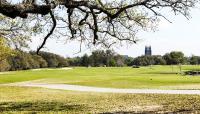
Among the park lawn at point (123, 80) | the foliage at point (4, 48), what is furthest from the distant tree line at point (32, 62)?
the foliage at point (4, 48)

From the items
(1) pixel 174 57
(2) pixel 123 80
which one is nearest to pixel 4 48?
(2) pixel 123 80

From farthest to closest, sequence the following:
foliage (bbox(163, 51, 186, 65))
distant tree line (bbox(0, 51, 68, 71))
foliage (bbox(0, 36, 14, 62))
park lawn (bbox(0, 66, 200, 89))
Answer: foliage (bbox(163, 51, 186, 65)), distant tree line (bbox(0, 51, 68, 71)), park lawn (bbox(0, 66, 200, 89)), foliage (bbox(0, 36, 14, 62))

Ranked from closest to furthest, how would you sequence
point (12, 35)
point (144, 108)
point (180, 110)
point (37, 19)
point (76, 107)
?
1. point (180, 110)
2. point (144, 108)
3. point (76, 107)
4. point (37, 19)
5. point (12, 35)

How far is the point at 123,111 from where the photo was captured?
76.5 ft

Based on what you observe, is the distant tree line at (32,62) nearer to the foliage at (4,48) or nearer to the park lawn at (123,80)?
the park lawn at (123,80)

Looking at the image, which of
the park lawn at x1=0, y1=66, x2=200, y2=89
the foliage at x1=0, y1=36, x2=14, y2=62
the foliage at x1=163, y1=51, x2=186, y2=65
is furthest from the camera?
the foliage at x1=163, y1=51, x2=186, y2=65

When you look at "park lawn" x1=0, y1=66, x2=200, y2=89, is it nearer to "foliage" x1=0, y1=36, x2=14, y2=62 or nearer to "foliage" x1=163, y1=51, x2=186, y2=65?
"foliage" x1=0, y1=36, x2=14, y2=62

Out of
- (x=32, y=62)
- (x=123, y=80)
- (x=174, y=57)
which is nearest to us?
(x=123, y=80)

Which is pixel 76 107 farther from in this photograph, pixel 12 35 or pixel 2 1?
pixel 12 35

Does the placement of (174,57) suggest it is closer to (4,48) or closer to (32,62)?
(32,62)

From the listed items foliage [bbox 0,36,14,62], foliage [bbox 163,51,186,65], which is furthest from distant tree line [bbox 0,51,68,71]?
foliage [bbox 0,36,14,62]

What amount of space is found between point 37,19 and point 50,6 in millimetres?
7322

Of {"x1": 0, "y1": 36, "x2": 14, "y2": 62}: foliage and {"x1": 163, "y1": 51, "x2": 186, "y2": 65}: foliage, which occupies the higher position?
{"x1": 163, "y1": 51, "x2": 186, "y2": 65}: foliage

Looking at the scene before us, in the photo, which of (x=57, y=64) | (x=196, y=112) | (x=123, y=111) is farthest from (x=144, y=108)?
(x=57, y=64)
